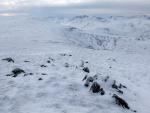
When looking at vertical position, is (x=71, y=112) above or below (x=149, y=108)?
above

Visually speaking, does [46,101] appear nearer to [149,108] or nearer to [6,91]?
[6,91]

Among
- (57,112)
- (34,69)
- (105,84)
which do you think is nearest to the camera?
(57,112)

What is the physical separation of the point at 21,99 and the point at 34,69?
6.13 metres

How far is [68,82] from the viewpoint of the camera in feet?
44.9

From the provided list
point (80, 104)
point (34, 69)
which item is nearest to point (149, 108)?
point (80, 104)

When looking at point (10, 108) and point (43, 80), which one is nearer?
point (10, 108)

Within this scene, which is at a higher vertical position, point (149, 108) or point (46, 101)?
point (46, 101)

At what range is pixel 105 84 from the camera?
557 inches

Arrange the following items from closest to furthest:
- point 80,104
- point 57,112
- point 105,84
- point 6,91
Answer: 1. point 57,112
2. point 80,104
3. point 6,91
4. point 105,84

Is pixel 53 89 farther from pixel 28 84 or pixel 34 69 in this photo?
pixel 34 69

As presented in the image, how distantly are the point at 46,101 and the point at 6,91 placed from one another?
249 centimetres

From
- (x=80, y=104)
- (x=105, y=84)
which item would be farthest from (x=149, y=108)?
(x=80, y=104)

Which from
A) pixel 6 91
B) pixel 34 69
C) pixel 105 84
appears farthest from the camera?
pixel 34 69

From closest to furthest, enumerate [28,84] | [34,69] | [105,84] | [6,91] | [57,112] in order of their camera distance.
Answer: [57,112] < [6,91] < [28,84] < [105,84] < [34,69]
